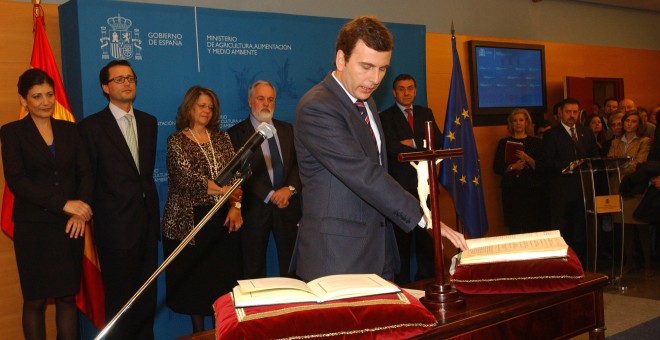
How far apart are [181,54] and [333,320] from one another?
11.0 ft

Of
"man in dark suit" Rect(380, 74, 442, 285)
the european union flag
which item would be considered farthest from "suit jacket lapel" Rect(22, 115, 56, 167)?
the european union flag

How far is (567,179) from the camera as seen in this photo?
612 cm

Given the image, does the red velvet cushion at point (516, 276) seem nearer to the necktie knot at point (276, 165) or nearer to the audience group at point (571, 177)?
the necktie knot at point (276, 165)

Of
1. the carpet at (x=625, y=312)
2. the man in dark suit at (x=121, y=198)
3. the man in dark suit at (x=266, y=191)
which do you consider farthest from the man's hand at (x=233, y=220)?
the carpet at (x=625, y=312)

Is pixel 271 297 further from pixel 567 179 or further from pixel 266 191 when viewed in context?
pixel 567 179

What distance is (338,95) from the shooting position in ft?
7.66

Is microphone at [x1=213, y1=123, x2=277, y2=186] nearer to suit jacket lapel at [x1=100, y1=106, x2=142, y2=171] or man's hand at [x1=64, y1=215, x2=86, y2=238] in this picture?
man's hand at [x1=64, y1=215, x2=86, y2=238]

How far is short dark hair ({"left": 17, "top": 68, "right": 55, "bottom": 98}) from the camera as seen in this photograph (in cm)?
390

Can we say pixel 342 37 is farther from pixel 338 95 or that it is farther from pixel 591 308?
pixel 591 308

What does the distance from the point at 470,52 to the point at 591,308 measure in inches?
217

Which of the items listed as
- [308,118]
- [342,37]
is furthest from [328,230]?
[342,37]

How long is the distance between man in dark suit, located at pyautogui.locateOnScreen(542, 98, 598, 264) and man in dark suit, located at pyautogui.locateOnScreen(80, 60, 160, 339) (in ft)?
12.1

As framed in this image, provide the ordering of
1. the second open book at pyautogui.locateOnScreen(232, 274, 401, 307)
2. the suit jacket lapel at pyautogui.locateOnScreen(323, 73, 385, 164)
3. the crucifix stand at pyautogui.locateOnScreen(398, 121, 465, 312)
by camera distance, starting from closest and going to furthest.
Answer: the second open book at pyautogui.locateOnScreen(232, 274, 401, 307), the crucifix stand at pyautogui.locateOnScreen(398, 121, 465, 312), the suit jacket lapel at pyautogui.locateOnScreen(323, 73, 385, 164)

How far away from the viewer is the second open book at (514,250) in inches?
87.4
